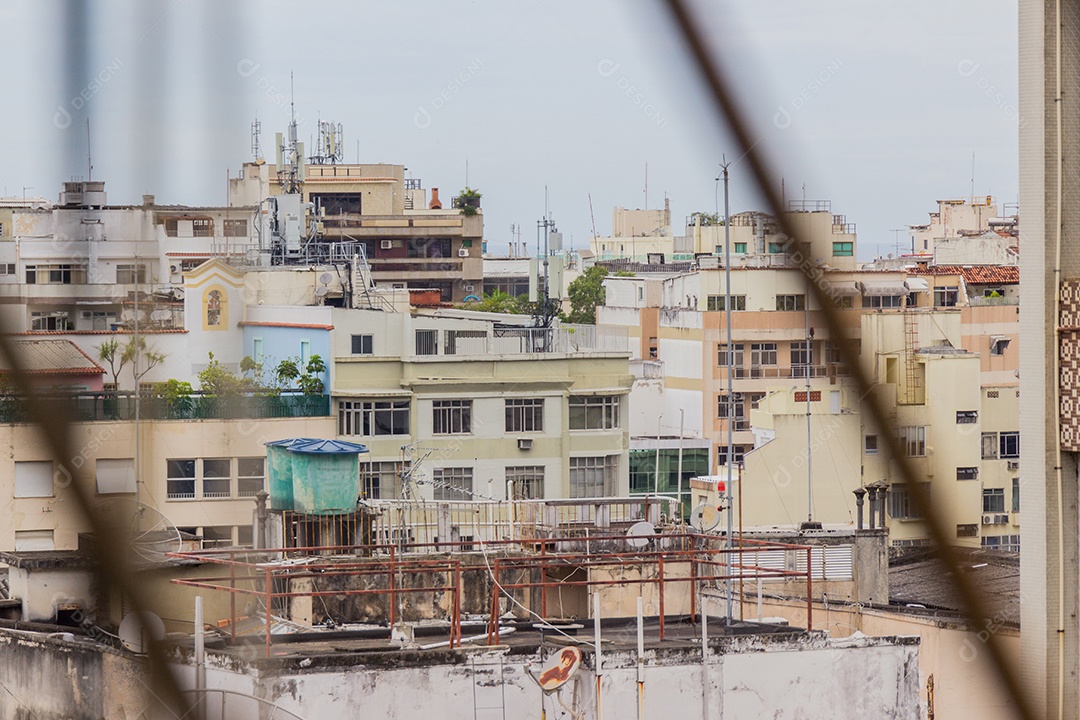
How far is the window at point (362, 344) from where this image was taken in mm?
15586

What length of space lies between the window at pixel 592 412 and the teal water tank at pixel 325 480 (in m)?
7.18

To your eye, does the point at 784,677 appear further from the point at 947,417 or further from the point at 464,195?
the point at 464,195

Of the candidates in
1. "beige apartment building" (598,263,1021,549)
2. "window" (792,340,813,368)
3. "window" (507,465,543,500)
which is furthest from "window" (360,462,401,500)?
"window" (792,340,813,368)

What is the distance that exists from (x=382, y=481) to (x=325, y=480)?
253 inches

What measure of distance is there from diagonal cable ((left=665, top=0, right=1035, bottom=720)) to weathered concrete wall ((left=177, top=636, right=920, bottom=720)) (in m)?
4.21

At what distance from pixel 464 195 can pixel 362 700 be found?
91.0 ft

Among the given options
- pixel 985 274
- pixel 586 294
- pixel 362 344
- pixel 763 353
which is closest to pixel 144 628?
pixel 362 344

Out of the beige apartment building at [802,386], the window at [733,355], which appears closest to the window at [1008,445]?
the beige apartment building at [802,386]

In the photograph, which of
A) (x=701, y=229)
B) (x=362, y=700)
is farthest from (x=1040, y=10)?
(x=701, y=229)

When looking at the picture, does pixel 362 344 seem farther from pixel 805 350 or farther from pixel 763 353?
pixel 805 350

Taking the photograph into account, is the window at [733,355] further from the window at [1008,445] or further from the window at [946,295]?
the window at [1008,445]

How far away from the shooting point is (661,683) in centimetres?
548

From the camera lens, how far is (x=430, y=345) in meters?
15.8

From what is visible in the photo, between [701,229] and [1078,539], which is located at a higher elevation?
[701,229]
